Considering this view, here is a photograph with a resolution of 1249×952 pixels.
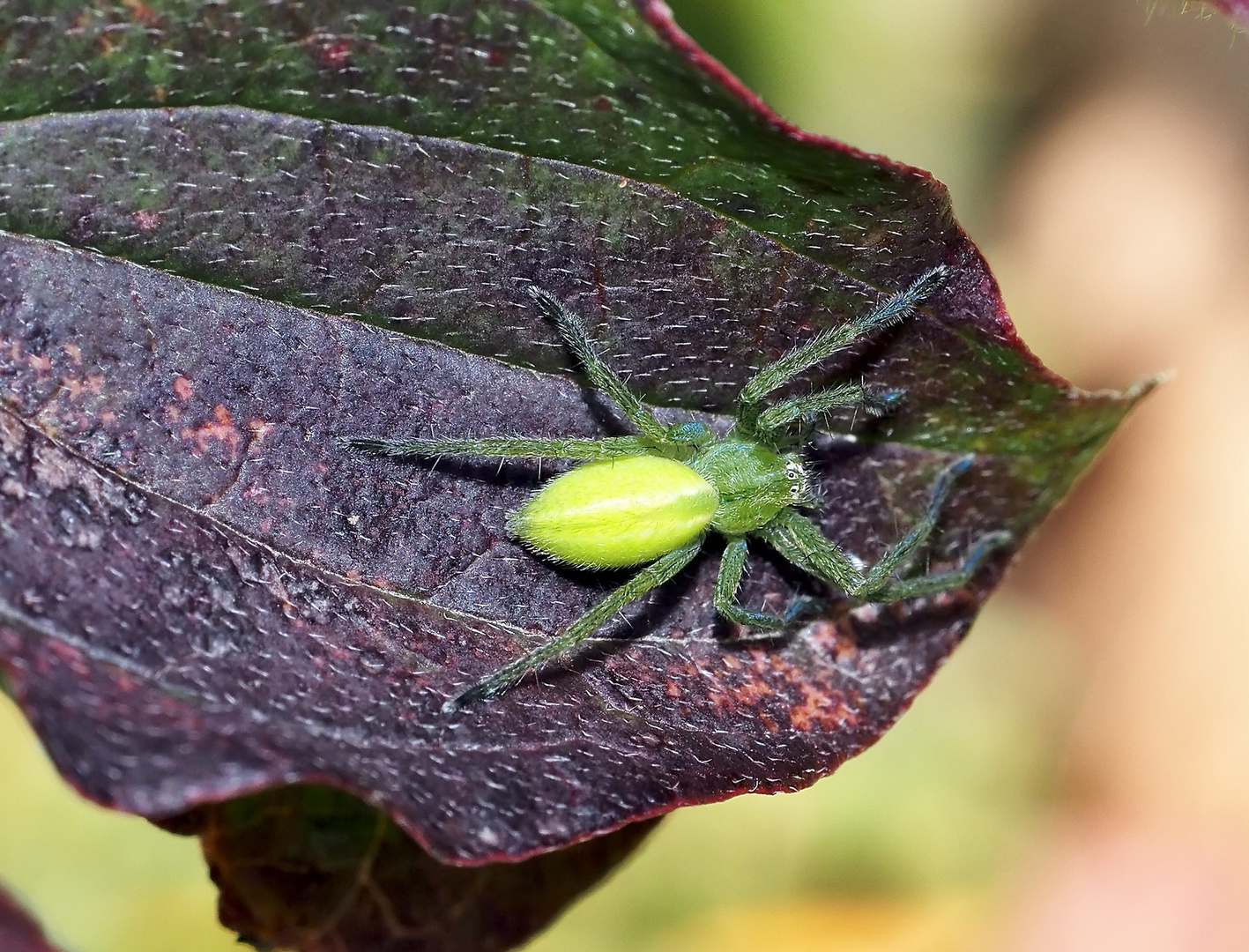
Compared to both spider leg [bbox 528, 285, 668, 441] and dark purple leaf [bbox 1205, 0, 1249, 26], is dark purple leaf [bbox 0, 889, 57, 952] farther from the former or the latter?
dark purple leaf [bbox 1205, 0, 1249, 26]

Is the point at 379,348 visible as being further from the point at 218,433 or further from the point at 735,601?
the point at 735,601

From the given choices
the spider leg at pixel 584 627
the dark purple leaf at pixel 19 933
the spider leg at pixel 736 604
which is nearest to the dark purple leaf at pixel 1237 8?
the spider leg at pixel 736 604

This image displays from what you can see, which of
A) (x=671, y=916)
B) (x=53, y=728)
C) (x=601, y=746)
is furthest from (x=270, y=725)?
(x=671, y=916)

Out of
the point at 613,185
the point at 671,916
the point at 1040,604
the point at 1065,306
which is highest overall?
the point at 1065,306

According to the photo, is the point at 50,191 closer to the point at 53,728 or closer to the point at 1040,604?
the point at 53,728

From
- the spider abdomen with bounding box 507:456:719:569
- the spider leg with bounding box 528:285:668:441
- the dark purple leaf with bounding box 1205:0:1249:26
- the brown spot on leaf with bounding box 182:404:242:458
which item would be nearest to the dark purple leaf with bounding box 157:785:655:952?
the spider abdomen with bounding box 507:456:719:569

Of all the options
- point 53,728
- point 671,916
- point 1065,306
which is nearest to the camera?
point 53,728
